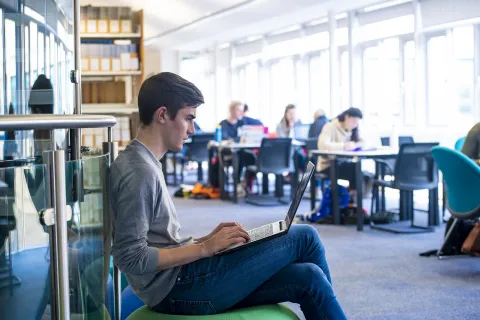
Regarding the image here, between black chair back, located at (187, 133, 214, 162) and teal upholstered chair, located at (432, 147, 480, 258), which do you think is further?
black chair back, located at (187, 133, 214, 162)

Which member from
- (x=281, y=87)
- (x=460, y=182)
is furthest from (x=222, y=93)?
(x=460, y=182)

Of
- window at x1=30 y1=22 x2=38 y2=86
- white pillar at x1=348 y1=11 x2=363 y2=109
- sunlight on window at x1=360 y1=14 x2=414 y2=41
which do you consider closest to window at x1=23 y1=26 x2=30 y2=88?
window at x1=30 y1=22 x2=38 y2=86

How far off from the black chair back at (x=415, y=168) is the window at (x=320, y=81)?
7326 millimetres

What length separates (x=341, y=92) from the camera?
1234 cm

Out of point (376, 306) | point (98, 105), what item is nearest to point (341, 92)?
point (98, 105)

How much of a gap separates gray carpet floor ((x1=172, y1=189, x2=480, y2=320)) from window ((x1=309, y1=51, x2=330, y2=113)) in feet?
23.6

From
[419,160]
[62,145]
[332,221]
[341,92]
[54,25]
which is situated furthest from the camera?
[341,92]

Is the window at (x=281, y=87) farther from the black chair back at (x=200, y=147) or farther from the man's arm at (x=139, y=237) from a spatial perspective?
the man's arm at (x=139, y=237)

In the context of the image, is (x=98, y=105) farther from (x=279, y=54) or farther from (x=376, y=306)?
(x=279, y=54)

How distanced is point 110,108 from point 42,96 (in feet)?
12.9

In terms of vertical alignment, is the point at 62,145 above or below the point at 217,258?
above

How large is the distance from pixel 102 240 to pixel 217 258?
0.34m

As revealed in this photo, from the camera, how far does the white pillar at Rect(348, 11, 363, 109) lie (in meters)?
11.8

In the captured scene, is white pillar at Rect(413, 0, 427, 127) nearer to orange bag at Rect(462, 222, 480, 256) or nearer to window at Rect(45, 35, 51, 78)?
orange bag at Rect(462, 222, 480, 256)
